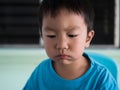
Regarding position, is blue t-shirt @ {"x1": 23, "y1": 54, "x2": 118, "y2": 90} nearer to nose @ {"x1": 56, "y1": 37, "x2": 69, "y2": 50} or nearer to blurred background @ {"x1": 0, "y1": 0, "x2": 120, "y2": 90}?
nose @ {"x1": 56, "y1": 37, "x2": 69, "y2": 50}

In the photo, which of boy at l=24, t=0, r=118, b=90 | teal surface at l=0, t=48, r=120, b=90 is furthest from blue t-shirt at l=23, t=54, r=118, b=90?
teal surface at l=0, t=48, r=120, b=90

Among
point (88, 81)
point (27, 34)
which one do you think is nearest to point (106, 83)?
point (88, 81)

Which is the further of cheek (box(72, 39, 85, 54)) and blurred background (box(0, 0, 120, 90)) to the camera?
blurred background (box(0, 0, 120, 90))

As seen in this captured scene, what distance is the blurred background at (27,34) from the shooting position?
2.70 metres

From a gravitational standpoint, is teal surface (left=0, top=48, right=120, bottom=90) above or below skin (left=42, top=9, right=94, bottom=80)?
below

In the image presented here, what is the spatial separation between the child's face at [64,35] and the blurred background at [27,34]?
178 centimetres

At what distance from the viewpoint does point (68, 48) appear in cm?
88

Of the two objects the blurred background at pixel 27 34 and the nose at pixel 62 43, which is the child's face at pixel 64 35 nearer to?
the nose at pixel 62 43

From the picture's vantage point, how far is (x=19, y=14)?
2830 millimetres

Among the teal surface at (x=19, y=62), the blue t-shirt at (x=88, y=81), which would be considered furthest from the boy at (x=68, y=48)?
the teal surface at (x=19, y=62)

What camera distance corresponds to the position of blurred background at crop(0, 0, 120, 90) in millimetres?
2701

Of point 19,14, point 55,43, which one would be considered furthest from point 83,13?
point 19,14

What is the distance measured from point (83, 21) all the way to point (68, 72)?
0.19 meters

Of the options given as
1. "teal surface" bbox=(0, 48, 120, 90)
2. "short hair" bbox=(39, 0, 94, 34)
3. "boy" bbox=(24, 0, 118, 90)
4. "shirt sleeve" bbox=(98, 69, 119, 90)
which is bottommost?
"teal surface" bbox=(0, 48, 120, 90)
